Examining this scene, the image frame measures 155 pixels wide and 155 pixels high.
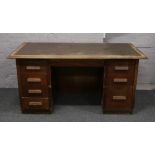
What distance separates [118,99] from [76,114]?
43 centimetres

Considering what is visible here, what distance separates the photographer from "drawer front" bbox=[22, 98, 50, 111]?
2279mm

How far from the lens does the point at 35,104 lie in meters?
2.29

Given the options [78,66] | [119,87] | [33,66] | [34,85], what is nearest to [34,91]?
[34,85]

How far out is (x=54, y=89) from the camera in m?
2.60

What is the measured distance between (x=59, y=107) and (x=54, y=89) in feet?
0.68

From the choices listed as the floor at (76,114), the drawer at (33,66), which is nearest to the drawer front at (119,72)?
the floor at (76,114)

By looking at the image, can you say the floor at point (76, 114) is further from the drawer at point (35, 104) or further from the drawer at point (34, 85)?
the drawer at point (34, 85)

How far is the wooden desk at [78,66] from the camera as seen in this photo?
2.09 metres

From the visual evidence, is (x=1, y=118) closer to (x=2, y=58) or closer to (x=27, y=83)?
(x=27, y=83)

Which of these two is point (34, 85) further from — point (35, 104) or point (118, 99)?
point (118, 99)

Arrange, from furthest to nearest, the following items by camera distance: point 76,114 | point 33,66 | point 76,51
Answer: point 76,114, point 76,51, point 33,66

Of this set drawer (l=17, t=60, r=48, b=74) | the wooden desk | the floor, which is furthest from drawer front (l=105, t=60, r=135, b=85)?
drawer (l=17, t=60, r=48, b=74)

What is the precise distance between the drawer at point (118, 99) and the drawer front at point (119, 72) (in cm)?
6

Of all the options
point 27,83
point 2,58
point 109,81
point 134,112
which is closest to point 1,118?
point 27,83
